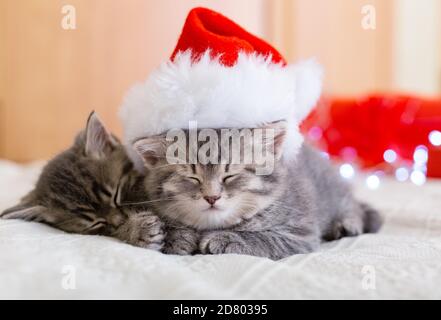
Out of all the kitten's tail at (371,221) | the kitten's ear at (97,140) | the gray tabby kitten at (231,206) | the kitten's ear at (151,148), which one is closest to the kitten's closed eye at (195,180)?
the gray tabby kitten at (231,206)

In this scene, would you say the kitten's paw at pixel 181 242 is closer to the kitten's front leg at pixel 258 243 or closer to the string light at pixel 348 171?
the kitten's front leg at pixel 258 243

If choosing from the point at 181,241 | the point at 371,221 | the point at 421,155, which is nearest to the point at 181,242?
the point at 181,241

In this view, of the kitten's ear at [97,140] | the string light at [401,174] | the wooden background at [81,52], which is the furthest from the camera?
the wooden background at [81,52]

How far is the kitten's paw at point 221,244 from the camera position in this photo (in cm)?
108

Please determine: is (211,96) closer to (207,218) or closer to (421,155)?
(207,218)

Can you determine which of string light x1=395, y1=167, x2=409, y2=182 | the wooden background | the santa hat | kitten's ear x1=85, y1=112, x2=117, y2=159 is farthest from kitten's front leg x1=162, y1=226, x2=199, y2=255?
the wooden background

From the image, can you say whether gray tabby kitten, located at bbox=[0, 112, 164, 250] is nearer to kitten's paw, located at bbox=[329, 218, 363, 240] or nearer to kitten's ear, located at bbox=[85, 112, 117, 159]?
kitten's ear, located at bbox=[85, 112, 117, 159]

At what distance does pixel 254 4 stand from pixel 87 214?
8.24ft

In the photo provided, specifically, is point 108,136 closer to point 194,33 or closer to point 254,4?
point 194,33

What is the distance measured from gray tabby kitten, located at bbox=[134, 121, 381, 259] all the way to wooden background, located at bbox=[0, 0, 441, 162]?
1.97 meters

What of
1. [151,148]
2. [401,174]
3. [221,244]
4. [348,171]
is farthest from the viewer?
[401,174]

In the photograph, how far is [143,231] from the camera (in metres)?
1.12

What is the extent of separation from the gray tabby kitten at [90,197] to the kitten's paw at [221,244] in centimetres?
11

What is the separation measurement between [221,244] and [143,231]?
18cm
